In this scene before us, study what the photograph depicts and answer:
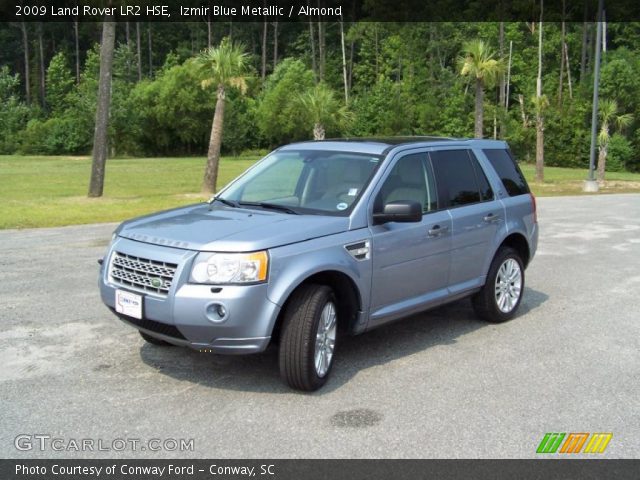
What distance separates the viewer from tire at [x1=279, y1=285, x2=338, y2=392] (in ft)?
16.1

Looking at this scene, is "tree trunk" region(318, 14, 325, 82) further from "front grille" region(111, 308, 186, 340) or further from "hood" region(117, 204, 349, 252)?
"front grille" region(111, 308, 186, 340)

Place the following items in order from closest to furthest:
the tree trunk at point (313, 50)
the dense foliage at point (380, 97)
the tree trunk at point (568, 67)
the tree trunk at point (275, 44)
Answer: the dense foliage at point (380, 97), the tree trunk at point (568, 67), the tree trunk at point (313, 50), the tree trunk at point (275, 44)

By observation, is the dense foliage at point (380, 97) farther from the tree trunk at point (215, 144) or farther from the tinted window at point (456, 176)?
the tinted window at point (456, 176)

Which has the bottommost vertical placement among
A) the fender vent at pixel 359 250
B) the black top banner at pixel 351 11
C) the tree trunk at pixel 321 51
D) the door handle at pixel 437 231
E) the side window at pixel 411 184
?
the fender vent at pixel 359 250

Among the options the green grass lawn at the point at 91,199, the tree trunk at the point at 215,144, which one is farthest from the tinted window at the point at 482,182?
the tree trunk at the point at 215,144

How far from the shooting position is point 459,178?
6.69 meters

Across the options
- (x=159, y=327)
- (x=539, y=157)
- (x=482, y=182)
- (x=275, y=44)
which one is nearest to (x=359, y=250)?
(x=159, y=327)

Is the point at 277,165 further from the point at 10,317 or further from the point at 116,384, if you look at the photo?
the point at 10,317

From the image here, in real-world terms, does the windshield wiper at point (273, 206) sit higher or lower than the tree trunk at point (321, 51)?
lower

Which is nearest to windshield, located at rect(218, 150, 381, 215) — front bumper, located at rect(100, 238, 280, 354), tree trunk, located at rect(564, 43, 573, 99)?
front bumper, located at rect(100, 238, 280, 354)

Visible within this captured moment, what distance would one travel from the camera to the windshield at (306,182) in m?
5.75

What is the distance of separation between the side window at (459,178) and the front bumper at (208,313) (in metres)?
2.41

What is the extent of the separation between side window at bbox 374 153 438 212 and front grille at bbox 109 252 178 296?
72.2 inches

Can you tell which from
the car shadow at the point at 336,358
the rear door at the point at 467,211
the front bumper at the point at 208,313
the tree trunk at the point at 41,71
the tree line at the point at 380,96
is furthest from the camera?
the tree trunk at the point at 41,71
